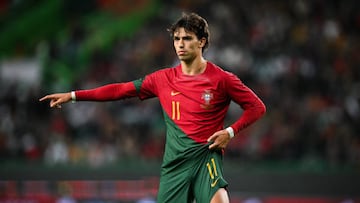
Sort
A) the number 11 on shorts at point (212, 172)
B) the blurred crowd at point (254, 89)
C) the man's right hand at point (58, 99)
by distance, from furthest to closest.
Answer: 1. the blurred crowd at point (254, 89)
2. the man's right hand at point (58, 99)
3. the number 11 on shorts at point (212, 172)

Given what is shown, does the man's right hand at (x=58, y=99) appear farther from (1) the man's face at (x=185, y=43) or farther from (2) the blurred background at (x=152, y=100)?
(2) the blurred background at (x=152, y=100)

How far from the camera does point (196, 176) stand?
655cm

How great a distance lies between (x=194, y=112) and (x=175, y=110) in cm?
16

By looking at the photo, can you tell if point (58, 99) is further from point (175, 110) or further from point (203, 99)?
point (203, 99)

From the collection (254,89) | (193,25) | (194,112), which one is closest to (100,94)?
(194,112)

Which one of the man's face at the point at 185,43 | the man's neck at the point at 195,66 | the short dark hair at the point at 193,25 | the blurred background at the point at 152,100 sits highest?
the short dark hair at the point at 193,25

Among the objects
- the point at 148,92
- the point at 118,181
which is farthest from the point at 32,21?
the point at 148,92

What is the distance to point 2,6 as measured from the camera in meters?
A: 16.6

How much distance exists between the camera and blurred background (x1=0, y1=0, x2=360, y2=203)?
12172 millimetres

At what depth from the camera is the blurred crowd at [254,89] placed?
499 inches

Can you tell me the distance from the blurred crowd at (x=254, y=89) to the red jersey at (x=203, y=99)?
574 centimetres

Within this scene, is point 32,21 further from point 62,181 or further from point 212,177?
point 212,177

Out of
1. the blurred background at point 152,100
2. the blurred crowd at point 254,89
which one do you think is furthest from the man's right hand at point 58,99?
the blurred crowd at point 254,89

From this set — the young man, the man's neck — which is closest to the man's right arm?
the young man
